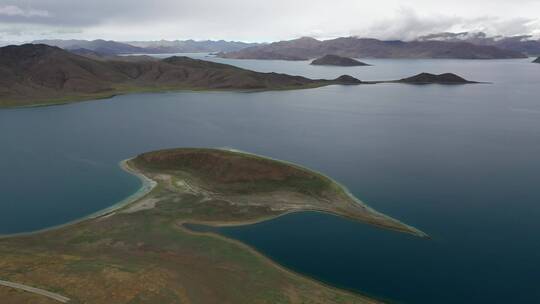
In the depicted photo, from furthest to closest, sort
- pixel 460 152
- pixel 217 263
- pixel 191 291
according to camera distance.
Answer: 1. pixel 460 152
2. pixel 217 263
3. pixel 191 291

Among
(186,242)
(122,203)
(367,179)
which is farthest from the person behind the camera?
(367,179)

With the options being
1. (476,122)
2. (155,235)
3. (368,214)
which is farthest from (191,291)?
(476,122)

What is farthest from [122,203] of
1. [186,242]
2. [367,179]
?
[367,179]

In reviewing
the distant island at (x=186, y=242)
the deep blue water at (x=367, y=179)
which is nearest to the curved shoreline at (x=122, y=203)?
the distant island at (x=186, y=242)

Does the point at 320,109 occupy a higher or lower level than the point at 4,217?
higher

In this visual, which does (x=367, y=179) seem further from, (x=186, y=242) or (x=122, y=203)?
(x=122, y=203)

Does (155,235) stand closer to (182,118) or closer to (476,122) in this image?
(182,118)

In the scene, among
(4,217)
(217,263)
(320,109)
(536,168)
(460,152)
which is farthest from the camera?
(320,109)
